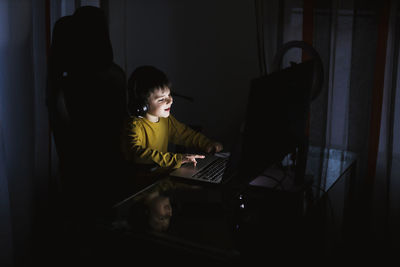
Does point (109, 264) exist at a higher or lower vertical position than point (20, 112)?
lower

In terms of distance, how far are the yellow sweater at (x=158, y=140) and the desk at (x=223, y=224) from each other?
17cm

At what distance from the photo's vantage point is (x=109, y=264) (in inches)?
42.3

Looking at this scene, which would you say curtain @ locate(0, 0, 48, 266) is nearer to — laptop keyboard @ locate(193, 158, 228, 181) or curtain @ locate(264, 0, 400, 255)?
laptop keyboard @ locate(193, 158, 228, 181)

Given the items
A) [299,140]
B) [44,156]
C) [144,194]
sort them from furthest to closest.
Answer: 1. [44,156]
2. [299,140]
3. [144,194]

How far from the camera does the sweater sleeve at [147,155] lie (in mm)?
1538

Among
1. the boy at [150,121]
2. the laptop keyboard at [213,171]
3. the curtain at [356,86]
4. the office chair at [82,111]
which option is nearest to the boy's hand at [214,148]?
the boy at [150,121]

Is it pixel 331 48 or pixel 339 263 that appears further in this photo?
pixel 331 48

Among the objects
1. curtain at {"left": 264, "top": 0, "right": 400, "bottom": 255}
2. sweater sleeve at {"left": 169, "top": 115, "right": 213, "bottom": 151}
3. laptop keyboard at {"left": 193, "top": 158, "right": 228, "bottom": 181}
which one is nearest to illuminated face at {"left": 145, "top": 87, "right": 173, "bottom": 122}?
sweater sleeve at {"left": 169, "top": 115, "right": 213, "bottom": 151}

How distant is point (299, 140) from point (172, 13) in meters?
1.41

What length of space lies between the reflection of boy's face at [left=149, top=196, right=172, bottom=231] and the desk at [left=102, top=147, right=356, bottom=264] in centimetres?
1

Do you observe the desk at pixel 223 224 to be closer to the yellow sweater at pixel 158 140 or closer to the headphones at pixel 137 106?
the yellow sweater at pixel 158 140

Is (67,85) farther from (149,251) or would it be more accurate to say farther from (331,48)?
(331,48)

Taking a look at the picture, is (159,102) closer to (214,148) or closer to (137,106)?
(137,106)

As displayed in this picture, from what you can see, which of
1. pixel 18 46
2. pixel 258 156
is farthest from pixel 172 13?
pixel 258 156
